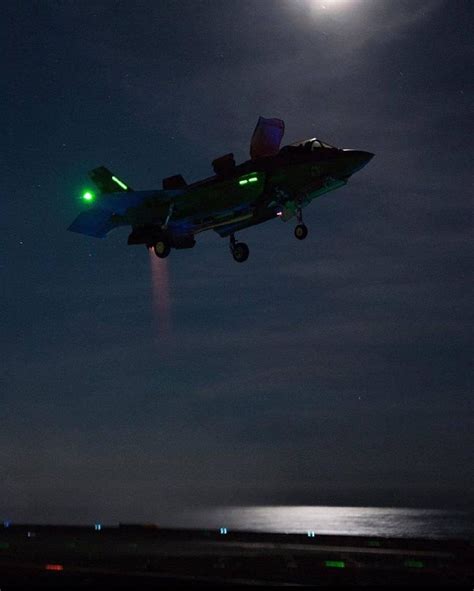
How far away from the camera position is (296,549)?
148 feet

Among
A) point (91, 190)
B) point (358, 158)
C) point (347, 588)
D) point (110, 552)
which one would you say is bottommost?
point (347, 588)

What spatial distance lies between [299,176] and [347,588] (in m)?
19.4

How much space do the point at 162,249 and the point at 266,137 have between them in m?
8.66

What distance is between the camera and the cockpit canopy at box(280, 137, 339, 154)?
3434cm

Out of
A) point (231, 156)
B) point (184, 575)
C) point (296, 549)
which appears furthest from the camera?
point (296, 549)

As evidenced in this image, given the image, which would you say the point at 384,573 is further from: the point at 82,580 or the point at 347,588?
the point at 82,580

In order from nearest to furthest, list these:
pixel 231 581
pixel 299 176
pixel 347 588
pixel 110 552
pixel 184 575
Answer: pixel 347 588, pixel 231 581, pixel 184 575, pixel 299 176, pixel 110 552

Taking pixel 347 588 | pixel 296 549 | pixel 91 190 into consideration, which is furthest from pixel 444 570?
pixel 91 190

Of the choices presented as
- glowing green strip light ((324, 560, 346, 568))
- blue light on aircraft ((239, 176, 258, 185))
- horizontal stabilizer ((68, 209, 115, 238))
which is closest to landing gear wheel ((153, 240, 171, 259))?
horizontal stabilizer ((68, 209, 115, 238))

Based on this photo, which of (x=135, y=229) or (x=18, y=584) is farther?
(x=135, y=229)

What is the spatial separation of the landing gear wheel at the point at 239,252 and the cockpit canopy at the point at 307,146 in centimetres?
574

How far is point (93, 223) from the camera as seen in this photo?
132ft

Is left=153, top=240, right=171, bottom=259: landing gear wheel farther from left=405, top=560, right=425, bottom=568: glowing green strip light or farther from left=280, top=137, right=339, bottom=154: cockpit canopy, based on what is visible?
left=405, top=560, right=425, bottom=568: glowing green strip light

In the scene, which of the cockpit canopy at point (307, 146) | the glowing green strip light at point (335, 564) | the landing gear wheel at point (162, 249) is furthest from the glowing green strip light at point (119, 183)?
the glowing green strip light at point (335, 564)
